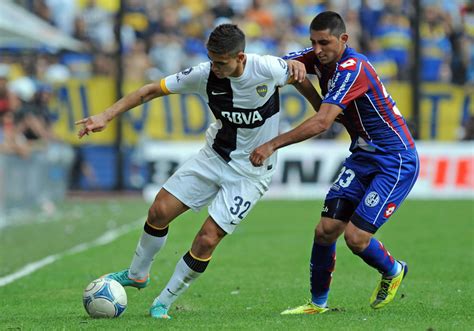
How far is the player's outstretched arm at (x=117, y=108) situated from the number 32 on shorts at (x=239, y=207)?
3.48ft

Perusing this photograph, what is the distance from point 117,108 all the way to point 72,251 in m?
5.43

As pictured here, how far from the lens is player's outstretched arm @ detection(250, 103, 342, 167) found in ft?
25.5

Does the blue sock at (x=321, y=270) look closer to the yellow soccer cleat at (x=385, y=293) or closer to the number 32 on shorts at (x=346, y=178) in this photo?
the yellow soccer cleat at (x=385, y=293)

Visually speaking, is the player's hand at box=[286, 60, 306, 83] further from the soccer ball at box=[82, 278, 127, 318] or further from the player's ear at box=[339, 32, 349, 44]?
the soccer ball at box=[82, 278, 127, 318]

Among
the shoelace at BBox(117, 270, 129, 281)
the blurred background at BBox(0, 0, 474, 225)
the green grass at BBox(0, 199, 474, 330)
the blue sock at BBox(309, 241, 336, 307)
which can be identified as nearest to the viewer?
the green grass at BBox(0, 199, 474, 330)

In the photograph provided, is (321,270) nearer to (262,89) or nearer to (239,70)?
(262,89)

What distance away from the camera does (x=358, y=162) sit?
8.37 metres

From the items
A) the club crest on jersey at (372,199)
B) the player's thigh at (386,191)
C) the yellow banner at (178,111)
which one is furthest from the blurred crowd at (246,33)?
the club crest on jersey at (372,199)

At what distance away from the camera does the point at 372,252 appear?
26.9 ft

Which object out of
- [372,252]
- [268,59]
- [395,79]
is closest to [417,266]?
[372,252]

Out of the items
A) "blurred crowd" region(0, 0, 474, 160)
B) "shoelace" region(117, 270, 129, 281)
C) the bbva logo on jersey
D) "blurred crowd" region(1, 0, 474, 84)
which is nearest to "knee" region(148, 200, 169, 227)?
"shoelace" region(117, 270, 129, 281)

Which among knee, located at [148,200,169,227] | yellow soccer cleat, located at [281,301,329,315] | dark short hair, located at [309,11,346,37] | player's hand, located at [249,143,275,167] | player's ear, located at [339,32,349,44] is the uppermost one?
dark short hair, located at [309,11,346,37]

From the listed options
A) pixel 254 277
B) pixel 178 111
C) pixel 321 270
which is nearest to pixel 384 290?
pixel 321 270

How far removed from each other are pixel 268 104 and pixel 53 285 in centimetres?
325
